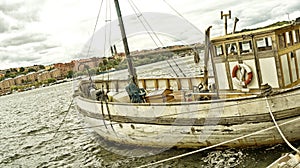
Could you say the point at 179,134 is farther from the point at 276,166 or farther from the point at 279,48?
the point at 276,166

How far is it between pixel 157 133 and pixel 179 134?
847 mm

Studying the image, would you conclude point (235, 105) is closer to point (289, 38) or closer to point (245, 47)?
point (245, 47)

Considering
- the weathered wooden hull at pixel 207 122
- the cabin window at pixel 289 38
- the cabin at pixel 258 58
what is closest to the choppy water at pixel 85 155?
the weathered wooden hull at pixel 207 122

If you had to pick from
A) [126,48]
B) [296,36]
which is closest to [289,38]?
[296,36]

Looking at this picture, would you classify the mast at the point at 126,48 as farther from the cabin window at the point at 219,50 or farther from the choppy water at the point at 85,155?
the cabin window at the point at 219,50

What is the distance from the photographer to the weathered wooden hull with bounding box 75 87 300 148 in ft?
29.7

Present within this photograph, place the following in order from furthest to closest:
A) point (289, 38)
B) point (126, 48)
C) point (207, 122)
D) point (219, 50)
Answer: point (126, 48) < point (219, 50) < point (289, 38) < point (207, 122)

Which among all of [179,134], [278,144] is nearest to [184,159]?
[179,134]

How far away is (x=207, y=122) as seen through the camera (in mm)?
9859

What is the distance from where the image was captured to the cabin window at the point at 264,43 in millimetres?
9958

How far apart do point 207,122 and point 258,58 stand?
106 inches

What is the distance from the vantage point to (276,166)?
5.57 metres

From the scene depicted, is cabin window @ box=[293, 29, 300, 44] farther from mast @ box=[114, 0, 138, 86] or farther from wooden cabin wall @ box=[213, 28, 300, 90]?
mast @ box=[114, 0, 138, 86]

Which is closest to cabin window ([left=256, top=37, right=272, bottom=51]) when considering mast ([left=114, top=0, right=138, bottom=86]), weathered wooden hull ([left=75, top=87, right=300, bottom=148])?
weathered wooden hull ([left=75, top=87, right=300, bottom=148])
